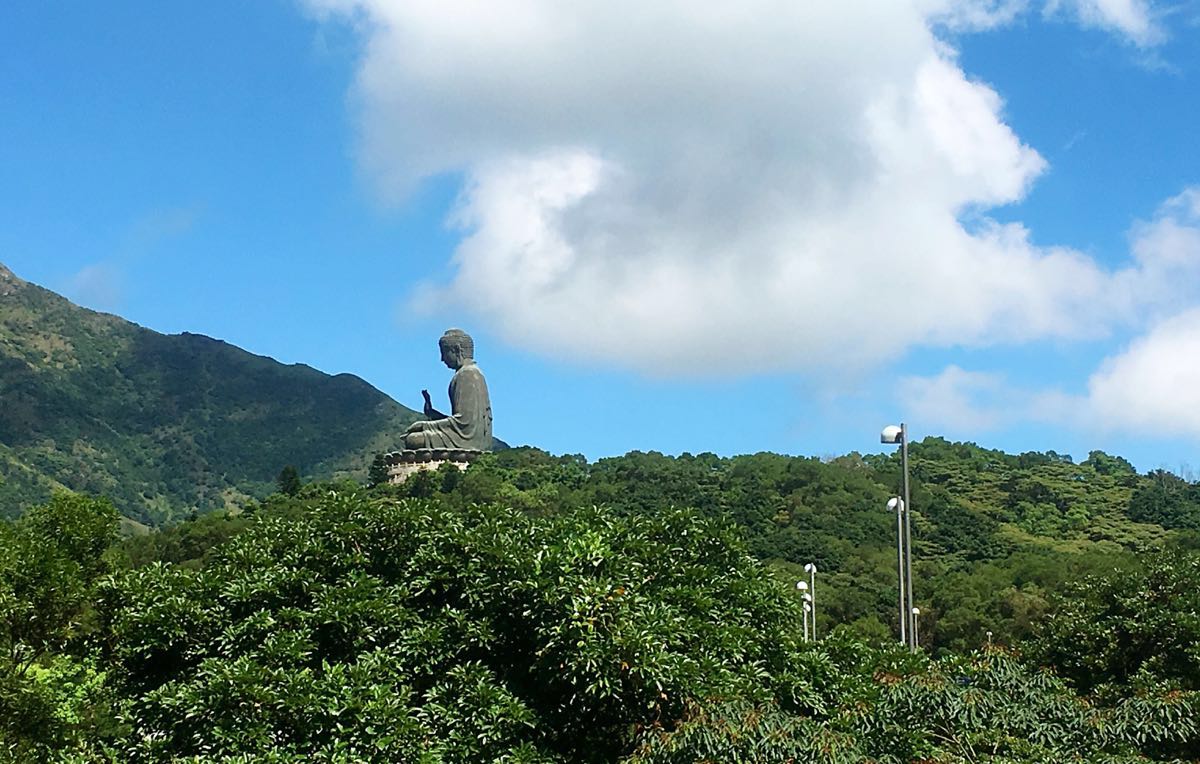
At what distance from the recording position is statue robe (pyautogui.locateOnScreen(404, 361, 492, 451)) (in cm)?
6131

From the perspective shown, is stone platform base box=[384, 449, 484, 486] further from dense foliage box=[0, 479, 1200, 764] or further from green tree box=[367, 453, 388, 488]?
dense foliage box=[0, 479, 1200, 764]

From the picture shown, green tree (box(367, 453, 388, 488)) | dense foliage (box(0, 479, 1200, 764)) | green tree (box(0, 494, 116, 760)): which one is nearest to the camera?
dense foliage (box(0, 479, 1200, 764))

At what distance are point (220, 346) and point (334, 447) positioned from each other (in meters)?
31.1

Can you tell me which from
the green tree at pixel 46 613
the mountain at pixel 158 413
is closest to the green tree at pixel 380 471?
the green tree at pixel 46 613

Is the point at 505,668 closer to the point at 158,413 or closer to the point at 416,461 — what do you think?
the point at 416,461

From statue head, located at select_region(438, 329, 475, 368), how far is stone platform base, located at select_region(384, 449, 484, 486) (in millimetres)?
4352

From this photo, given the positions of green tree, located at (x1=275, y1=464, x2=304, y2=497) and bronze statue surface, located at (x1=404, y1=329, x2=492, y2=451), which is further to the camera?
bronze statue surface, located at (x1=404, y1=329, x2=492, y2=451)

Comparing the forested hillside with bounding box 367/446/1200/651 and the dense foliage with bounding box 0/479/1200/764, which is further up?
the forested hillside with bounding box 367/446/1200/651

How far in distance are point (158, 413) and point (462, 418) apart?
89782 millimetres

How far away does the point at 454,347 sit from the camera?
6262 cm

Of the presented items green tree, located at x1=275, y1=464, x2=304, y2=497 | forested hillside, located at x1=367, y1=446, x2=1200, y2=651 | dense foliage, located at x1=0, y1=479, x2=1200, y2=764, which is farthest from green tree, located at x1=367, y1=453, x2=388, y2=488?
dense foliage, located at x1=0, y1=479, x2=1200, y2=764

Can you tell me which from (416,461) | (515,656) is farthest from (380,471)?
(515,656)

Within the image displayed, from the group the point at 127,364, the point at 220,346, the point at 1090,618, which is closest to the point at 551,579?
the point at 1090,618

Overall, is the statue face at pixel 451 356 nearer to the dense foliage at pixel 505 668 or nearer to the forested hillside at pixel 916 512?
the forested hillside at pixel 916 512
